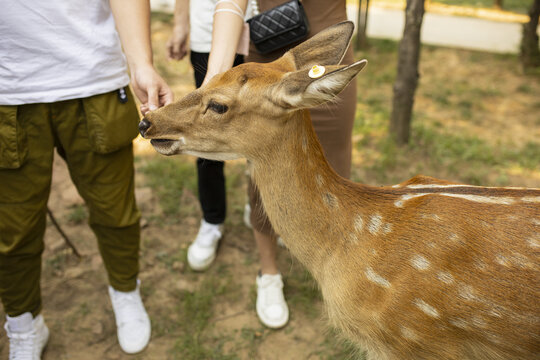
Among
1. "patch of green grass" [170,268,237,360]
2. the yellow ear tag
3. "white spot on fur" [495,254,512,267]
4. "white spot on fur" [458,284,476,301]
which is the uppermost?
the yellow ear tag

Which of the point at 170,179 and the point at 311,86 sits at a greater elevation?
the point at 311,86

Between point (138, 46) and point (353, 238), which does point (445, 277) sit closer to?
point (353, 238)

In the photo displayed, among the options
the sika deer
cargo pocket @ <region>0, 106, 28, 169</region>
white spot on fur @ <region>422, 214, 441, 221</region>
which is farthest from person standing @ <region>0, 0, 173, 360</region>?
white spot on fur @ <region>422, 214, 441, 221</region>

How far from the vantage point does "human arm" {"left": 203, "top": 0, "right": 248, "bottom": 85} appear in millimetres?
2086

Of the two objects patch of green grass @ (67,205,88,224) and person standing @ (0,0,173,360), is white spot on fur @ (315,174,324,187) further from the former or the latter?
patch of green grass @ (67,205,88,224)

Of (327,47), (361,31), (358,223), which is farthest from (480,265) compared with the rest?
(361,31)

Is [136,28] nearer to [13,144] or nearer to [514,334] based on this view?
[13,144]

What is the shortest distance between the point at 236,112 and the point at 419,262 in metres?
0.93

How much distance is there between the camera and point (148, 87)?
206 centimetres

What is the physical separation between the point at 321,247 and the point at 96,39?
55.9 inches

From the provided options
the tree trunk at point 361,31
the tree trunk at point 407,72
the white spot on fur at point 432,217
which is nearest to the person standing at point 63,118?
the white spot on fur at point 432,217

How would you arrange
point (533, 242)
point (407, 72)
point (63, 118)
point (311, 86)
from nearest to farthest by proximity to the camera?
point (311, 86) → point (533, 242) → point (63, 118) → point (407, 72)

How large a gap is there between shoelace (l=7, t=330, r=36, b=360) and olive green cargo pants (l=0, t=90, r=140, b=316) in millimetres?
143

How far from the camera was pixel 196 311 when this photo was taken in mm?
3100
